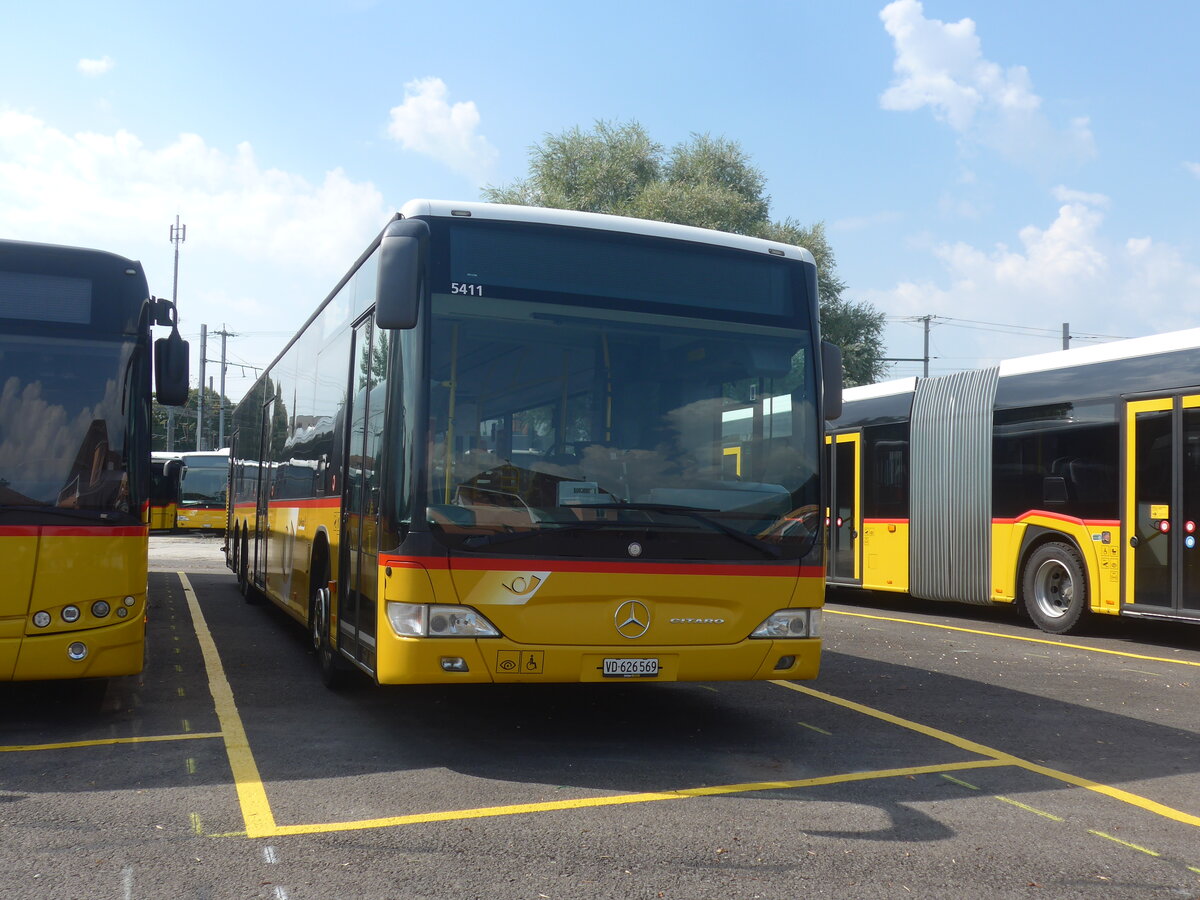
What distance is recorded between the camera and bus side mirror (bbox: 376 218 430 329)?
6379 millimetres

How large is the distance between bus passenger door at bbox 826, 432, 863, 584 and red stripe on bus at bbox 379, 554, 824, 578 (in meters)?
10.7

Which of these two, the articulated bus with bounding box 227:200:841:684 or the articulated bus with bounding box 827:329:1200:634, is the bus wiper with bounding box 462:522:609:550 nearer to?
the articulated bus with bounding box 227:200:841:684

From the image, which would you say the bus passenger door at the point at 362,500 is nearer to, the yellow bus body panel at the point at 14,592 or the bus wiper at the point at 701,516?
the bus wiper at the point at 701,516

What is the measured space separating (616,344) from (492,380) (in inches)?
30.6

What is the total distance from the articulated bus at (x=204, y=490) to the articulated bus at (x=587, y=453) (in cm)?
3779

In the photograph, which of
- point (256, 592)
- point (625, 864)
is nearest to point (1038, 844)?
point (625, 864)

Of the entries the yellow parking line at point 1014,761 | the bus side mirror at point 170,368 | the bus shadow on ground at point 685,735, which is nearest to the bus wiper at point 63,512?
the bus side mirror at point 170,368

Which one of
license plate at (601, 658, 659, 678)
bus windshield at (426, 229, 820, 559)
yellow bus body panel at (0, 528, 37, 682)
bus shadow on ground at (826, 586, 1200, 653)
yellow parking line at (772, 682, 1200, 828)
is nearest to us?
yellow parking line at (772, 682, 1200, 828)

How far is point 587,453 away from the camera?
6641 mm

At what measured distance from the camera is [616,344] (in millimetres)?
6863

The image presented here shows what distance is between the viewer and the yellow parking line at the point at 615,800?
5242 mm

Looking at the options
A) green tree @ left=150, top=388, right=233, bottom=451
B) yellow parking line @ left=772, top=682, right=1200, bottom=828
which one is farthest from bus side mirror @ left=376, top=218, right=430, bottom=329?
green tree @ left=150, top=388, right=233, bottom=451

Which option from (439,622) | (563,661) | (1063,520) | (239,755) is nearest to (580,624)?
(563,661)

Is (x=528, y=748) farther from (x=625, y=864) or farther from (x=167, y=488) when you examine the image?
(x=167, y=488)
